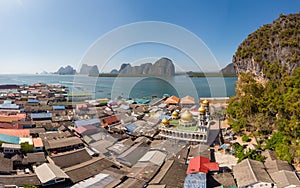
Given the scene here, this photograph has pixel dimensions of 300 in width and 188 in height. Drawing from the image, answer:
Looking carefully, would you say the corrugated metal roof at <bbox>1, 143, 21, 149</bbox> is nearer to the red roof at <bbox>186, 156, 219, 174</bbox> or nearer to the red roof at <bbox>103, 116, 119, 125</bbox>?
the red roof at <bbox>103, 116, 119, 125</bbox>

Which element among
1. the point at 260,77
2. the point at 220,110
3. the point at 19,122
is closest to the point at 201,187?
the point at 220,110

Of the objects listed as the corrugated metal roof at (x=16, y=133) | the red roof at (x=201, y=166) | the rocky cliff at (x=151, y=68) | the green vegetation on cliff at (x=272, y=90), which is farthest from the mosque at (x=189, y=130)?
the corrugated metal roof at (x=16, y=133)

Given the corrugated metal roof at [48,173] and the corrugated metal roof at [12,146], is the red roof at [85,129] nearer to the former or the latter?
the corrugated metal roof at [12,146]

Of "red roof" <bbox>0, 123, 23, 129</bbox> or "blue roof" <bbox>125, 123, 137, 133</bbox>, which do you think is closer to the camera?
"blue roof" <bbox>125, 123, 137, 133</bbox>

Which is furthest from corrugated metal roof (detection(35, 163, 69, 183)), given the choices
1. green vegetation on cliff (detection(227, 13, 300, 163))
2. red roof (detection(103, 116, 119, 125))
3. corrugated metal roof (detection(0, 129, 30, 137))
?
green vegetation on cliff (detection(227, 13, 300, 163))

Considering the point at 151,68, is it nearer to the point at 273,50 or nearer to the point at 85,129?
the point at 85,129

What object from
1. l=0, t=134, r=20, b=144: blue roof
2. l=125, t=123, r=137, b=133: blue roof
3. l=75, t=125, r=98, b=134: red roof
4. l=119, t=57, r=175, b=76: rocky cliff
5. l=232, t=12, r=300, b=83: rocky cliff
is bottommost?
l=0, t=134, r=20, b=144: blue roof
